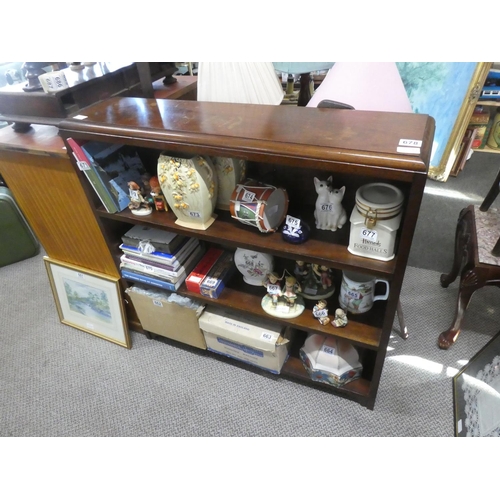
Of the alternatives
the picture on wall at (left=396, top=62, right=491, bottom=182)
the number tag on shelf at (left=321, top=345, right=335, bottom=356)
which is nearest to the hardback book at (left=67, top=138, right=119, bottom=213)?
the number tag on shelf at (left=321, top=345, right=335, bottom=356)

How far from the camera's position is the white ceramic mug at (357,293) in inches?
46.3

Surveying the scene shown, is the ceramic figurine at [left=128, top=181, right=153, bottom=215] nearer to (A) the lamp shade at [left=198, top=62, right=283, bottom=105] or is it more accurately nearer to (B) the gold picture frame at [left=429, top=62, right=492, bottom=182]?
(A) the lamp shade at [left=198, top=62, right=283, bottom=105]

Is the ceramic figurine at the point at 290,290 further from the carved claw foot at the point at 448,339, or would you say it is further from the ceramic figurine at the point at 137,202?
the carved claw foot at the point at 448,339

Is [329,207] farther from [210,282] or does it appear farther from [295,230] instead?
[210,282]

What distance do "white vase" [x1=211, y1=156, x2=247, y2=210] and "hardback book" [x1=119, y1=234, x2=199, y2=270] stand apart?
0.28 m

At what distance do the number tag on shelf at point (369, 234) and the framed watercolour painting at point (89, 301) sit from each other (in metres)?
1.04

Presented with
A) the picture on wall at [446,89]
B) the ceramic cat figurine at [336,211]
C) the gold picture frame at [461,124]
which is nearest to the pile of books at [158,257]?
the ceramic cat figurine at [336,211]

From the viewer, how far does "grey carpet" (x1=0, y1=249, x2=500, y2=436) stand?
140 centimetres

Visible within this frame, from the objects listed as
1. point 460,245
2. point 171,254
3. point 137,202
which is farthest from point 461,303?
point 137,202

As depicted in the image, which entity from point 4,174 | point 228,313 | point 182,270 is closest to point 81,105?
point 4,174

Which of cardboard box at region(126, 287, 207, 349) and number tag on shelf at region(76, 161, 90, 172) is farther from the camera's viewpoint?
cardboard box at region(126, 287, 207, 349)

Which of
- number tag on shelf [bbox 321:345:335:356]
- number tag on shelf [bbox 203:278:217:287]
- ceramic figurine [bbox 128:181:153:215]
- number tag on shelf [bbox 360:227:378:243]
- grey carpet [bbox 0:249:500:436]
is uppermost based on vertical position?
number tag on shelf [bbox 360:227:378:243]

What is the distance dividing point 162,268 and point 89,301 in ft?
1.83

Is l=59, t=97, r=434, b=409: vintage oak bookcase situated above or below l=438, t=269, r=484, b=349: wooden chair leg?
above
